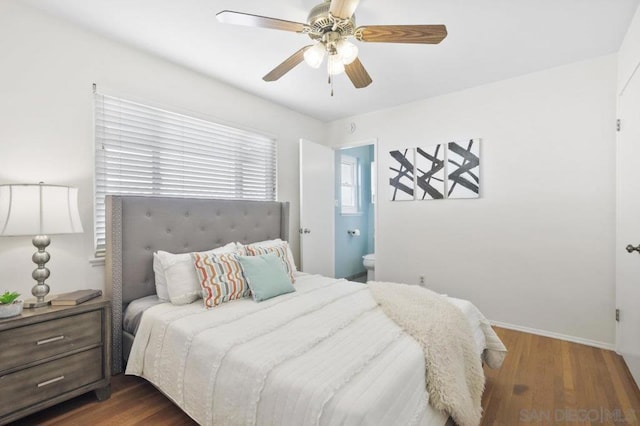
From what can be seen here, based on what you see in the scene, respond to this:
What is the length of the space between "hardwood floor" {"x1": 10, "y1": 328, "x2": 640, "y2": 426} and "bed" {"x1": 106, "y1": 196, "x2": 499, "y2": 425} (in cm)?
20

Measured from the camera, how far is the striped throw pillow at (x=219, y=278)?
2023 mm

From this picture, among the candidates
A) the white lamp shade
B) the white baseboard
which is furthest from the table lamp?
the white baseboard

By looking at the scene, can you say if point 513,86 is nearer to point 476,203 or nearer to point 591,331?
point 476,203

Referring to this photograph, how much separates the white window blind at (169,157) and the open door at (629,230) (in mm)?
3148

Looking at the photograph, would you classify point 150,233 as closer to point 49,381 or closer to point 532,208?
point 49,381

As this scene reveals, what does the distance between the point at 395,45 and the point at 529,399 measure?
2.63 meters

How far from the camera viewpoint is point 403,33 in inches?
63.9

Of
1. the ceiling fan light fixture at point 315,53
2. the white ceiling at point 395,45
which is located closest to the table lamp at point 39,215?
the white ceiling at point 395,45

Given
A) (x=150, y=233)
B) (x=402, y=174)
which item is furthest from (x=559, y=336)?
(x=150, y=233)

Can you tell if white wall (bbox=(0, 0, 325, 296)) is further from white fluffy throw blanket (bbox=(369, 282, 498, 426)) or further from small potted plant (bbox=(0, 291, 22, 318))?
Answer: white fluffy throw blanket (bbox=(369, 282, 498, 426))

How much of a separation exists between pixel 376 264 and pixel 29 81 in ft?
11.8

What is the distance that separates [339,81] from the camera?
302 cm

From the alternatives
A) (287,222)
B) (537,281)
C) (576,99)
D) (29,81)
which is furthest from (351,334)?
(576,99)

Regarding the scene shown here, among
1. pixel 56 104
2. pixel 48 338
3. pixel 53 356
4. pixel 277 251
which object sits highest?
pixel 56 104
